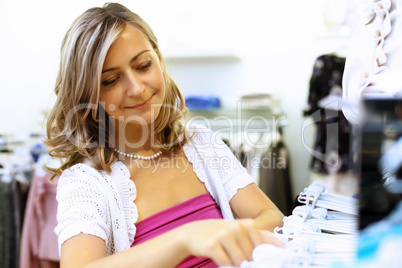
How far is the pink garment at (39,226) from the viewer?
6.00 feet

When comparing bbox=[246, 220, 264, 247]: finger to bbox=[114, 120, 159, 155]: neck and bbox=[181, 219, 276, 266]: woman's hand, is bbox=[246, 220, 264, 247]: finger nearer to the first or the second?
bbox=[181, 219, 276, 266]: woman's hand

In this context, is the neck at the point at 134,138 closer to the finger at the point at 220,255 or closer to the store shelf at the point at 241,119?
the finger at the point at 220,255

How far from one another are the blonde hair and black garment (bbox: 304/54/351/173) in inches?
50.3

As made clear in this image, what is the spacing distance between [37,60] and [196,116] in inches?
53.4

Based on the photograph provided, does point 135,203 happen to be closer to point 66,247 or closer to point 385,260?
point 66,247

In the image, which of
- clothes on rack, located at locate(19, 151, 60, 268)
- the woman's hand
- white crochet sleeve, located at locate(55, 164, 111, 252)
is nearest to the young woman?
white crochet sleeve, located at locate(55, 164, 111, 252)

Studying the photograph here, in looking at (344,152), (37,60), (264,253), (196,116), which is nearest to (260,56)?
(196,116)

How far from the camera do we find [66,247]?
79 centimetres

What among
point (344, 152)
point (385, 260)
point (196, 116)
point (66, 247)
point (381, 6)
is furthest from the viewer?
point (196, 116)

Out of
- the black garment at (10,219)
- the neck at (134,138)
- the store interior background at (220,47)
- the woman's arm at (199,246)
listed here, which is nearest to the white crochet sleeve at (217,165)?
the neck at (134,138)

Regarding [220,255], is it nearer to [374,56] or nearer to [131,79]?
[374,56]

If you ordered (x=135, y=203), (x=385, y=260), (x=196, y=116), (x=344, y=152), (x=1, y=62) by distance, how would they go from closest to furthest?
(x=385, y=260), (x=135, y=203), (x=344, y=152), (x=196, y=116), (x=1, y=62)

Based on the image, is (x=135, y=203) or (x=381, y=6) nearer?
(x=381, y=6)

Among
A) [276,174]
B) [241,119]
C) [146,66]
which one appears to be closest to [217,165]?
[146,66]
